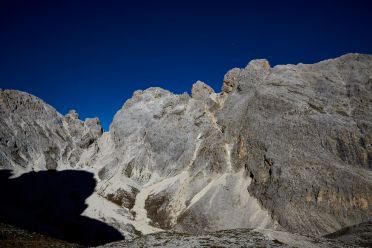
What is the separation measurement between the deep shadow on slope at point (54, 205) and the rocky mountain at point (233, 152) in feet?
15.7

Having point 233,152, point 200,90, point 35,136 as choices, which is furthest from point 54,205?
point 200,90

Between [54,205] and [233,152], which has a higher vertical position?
[233,152]

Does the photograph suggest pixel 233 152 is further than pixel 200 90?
No

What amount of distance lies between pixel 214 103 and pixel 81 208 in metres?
73.0

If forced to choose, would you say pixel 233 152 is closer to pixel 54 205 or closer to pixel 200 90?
pixel 200 90

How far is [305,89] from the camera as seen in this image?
4781 inches

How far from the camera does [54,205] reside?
126 meters

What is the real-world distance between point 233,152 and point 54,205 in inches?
2700

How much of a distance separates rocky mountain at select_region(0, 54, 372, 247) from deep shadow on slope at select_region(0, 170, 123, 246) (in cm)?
477

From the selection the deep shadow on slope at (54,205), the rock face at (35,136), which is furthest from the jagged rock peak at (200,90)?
the rock face at (35,136)

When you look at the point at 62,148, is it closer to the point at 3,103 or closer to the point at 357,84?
the point at 3,103

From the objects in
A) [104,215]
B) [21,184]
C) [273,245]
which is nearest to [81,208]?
[104,215]

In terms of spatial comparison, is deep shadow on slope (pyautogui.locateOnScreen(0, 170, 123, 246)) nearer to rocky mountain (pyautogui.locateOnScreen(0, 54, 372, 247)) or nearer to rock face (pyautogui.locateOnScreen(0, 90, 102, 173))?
rocky mountain (pyautogui.locateOnScreen(0, 54, 372, 247))

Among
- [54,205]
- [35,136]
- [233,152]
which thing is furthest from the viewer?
[35,136]
